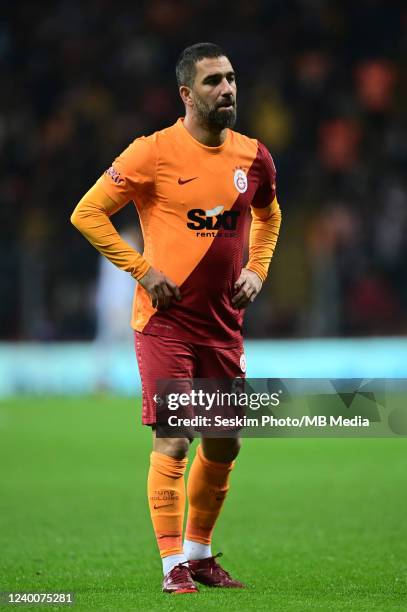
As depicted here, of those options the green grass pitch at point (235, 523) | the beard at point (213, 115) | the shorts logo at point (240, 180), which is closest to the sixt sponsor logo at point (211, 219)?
the shorts logo at point (240, 180)

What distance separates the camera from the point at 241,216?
559 centimetres

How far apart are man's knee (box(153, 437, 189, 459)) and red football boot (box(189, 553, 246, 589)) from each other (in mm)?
610

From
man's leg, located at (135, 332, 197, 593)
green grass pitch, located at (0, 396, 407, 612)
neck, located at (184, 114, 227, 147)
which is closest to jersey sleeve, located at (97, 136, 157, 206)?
neck, located at (184, 114, 227, 147)

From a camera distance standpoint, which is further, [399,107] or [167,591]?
[399,107]

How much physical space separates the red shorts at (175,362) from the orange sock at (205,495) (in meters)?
0.42

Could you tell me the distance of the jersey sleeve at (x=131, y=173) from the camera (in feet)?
17.7

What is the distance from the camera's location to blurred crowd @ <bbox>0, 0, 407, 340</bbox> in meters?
15.8

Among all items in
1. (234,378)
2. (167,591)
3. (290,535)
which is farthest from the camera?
(290,535)

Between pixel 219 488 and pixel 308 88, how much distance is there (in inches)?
501

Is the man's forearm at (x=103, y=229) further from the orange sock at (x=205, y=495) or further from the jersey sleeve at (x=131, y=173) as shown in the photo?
the orange sock at (x=205, y=495)

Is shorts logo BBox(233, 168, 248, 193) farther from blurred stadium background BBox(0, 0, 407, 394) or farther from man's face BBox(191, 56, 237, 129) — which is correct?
blurred stadium background BBox(0, 0, 407, 394)

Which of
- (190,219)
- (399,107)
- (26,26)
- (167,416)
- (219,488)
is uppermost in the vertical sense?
(26,26)

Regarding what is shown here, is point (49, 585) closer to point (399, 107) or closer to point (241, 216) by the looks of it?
point (241, 216)

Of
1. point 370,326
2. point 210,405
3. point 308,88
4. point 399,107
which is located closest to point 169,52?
point 308,88
